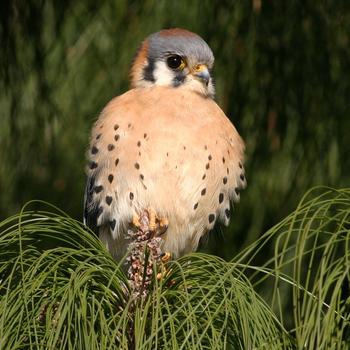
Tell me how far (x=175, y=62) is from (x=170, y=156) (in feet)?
1.22

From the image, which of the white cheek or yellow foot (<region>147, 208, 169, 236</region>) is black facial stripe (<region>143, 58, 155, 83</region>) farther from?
yellow foot (<region>147, 208, 169, 236</region>)

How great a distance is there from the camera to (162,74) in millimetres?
3324

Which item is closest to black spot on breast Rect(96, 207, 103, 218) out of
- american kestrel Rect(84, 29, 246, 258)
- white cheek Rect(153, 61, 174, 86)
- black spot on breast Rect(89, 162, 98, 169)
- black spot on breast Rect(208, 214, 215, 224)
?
american kestrel Rect(84, 29, 246, 258)

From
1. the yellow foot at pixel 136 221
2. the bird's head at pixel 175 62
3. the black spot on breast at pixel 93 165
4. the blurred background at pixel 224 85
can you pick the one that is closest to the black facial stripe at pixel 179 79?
the bird's head at pixel 175 62

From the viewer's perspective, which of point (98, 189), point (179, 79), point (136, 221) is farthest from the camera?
point (179, 79)

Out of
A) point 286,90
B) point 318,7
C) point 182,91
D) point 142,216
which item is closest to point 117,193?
point 142,216

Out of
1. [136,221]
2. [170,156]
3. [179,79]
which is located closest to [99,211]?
[136,221]

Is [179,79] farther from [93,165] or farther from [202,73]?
[93,165]

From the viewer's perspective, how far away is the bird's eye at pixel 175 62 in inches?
129

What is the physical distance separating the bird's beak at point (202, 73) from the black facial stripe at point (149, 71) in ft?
0.57

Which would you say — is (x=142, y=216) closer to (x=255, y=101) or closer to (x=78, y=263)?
(x=255, y=101)

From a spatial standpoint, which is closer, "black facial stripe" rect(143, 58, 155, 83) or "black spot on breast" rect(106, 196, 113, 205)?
"black spot on breast" rect(106, 196, 113, 205)

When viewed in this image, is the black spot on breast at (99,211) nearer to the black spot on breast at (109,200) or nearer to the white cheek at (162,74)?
the black spot on breast at (109,200)

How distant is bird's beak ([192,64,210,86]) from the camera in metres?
3.17
